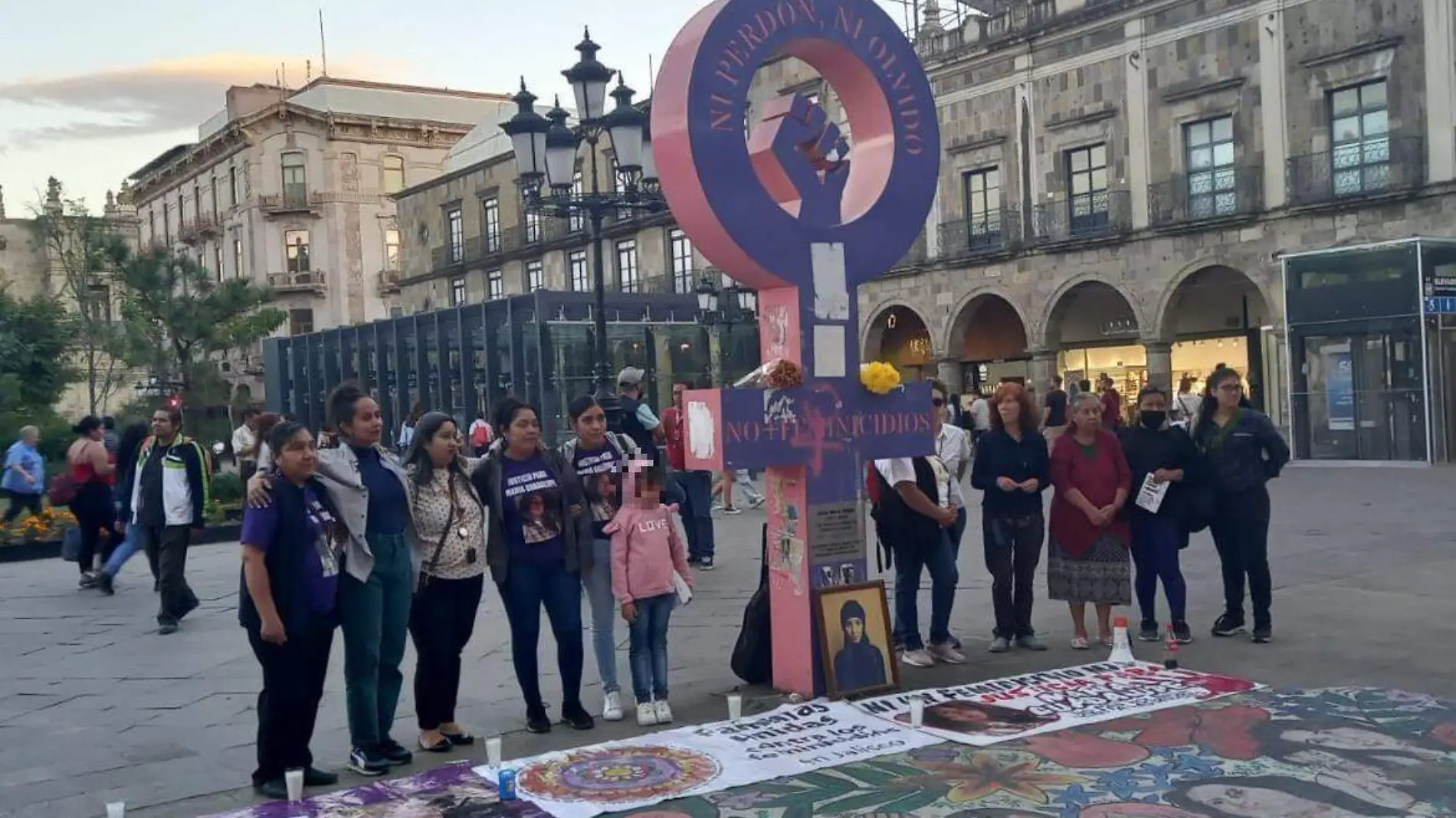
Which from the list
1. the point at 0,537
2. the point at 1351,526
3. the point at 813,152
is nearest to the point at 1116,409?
the point at 1351,526

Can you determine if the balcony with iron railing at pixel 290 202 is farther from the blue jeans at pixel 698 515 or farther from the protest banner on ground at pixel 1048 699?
the protest banner on ground at pixel 1048 699

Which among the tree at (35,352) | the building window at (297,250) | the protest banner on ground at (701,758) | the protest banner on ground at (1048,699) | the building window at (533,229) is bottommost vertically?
the protest banner on ground at (1048,699)

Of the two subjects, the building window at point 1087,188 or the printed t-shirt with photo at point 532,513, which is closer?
the printed t-shirt with photo at point 532,513

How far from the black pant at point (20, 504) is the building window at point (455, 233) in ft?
98.6

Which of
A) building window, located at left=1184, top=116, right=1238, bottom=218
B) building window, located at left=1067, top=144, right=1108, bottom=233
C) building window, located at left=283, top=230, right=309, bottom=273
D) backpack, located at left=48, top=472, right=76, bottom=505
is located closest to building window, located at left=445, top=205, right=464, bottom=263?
building window, located at left=283, top=230, right=309, bottom=273

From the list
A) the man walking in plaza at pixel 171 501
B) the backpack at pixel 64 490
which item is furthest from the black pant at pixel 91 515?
the man walking in plaza at pixel 171 501

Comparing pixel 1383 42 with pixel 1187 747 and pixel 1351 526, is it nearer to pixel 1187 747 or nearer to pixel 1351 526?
pixel 1351 526

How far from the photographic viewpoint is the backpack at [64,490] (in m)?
11.0

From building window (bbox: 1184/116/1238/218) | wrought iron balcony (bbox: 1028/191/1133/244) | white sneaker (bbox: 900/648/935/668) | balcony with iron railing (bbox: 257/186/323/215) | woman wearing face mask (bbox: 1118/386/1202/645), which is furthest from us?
balcony with iron railing (bbox: 257/186/323/215)

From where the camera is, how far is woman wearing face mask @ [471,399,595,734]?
5.89 m

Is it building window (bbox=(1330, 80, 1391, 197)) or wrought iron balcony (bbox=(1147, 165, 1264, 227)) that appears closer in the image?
building window (bbox=(1330, 80, 1391, 197))

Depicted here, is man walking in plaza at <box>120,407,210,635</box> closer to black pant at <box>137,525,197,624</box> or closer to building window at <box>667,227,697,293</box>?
black pant at <box>137,525,197,624</box>

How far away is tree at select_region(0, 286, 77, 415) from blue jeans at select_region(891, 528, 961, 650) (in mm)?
24097

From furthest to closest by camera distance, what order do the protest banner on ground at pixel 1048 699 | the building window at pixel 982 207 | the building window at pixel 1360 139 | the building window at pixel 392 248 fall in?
the building window at pixel 392 248 < the building window at pixel 982 207 < the building window at pixel 1360 139 < the protest banner on ground at pixel 1048 699
